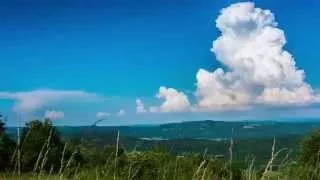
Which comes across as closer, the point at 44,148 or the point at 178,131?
the point at 178,131

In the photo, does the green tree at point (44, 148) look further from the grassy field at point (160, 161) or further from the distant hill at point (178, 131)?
the distant hill at point (178, 131)

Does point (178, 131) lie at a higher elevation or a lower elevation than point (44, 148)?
higher

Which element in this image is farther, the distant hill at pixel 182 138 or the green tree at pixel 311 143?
the green tree at pixel 311 143

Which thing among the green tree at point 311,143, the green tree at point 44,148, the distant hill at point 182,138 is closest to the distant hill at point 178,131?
the distant hill at point 182,138

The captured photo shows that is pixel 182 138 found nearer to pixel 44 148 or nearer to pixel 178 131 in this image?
pixel 178 131

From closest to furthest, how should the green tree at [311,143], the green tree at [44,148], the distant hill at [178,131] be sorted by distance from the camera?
the green tree at [44,148]
the distant hill at [178,131]
the green tree at [311,143]

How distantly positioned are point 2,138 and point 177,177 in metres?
30.8

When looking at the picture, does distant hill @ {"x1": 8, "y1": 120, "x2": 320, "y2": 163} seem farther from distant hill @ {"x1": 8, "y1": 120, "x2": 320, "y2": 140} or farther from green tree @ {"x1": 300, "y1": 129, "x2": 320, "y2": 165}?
green tree @ {"x1": 300, "y1": 129, "x2": 320, "y2": 165}

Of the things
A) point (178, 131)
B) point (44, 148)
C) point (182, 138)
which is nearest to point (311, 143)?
point (44, 148)

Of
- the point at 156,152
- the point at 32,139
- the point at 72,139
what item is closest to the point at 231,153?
the point at 72,139

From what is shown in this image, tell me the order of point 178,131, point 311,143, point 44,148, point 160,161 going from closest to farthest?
point 178,131, point 160,161, point 44,148, point 311,143

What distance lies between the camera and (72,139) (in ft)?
30.0

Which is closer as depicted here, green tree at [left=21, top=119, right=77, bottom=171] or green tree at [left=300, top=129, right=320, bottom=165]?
green tree at [left=21, top=119, right=77, bottom=171]

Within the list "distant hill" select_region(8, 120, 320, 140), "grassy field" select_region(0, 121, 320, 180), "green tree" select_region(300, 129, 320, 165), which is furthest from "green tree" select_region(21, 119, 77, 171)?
"green tree" select_region(300, 129, 320, 165)
